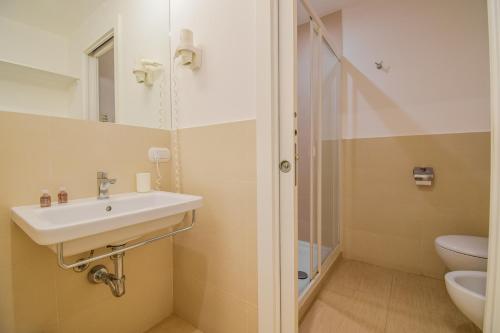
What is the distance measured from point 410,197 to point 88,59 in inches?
91.7

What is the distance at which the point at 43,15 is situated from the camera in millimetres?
909

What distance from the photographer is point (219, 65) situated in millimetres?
1022

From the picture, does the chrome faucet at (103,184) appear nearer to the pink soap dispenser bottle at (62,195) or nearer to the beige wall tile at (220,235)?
the pink soap dispenser bottle at (62,195)

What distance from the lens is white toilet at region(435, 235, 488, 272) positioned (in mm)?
1185

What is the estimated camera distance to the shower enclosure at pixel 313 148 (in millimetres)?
1439

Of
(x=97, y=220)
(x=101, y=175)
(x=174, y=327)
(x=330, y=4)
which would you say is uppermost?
(x=330, y=4)

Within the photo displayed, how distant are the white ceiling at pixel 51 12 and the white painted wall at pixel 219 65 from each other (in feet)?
1.45

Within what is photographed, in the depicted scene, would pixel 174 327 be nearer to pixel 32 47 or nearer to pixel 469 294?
pixel 469 294

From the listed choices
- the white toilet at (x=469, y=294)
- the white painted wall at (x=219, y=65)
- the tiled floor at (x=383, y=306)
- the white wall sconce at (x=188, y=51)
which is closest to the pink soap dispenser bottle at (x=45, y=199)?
the white painted wall at (x=219, y=65)

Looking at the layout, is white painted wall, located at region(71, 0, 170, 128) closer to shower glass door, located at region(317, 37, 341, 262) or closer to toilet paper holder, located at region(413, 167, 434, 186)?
shower glass door, located at region(317, 37, 341, 262)

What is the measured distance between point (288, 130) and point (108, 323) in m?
1.24

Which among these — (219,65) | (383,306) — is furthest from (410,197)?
(219,65)

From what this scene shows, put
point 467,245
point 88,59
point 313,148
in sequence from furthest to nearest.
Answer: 1. point 313,148
2. point 467,245
3. point 88,59

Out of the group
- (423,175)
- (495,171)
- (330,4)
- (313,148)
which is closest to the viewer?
(495,171)
